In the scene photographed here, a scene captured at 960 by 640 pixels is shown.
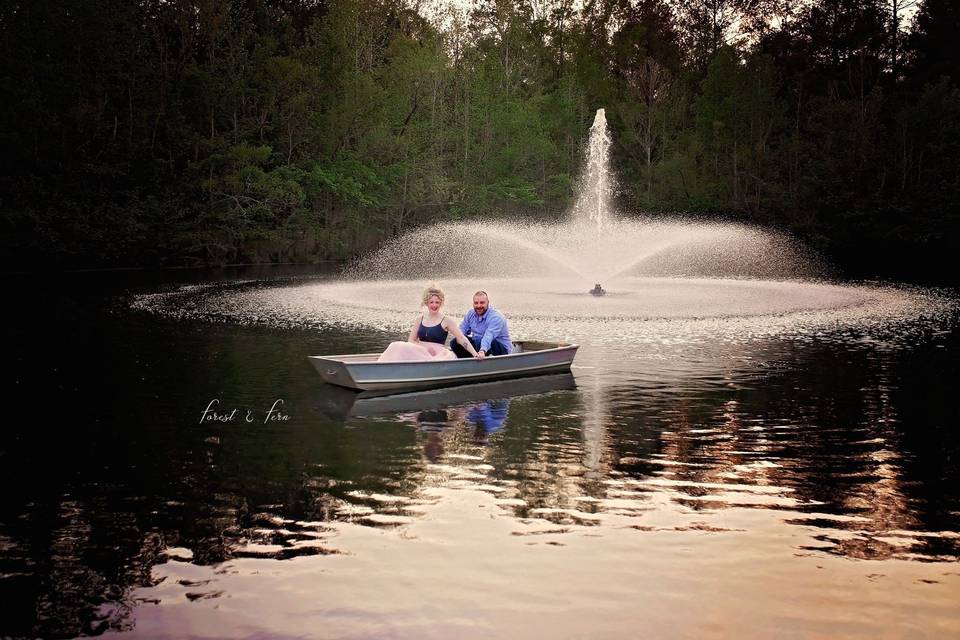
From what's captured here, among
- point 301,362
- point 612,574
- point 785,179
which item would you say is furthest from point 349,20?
point 612,574

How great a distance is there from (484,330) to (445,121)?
2203 inches

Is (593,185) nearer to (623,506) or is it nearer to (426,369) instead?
(426,369)

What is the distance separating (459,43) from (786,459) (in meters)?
64.8

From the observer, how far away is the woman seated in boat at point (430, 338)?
16062 mm

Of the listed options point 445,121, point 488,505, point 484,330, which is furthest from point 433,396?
point 445,121

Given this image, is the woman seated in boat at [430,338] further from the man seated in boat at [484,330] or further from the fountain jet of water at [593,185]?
the fountain jet of water at [593,185]

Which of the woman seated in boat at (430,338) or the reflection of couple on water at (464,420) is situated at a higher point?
the woman seated in boat at (430,338)

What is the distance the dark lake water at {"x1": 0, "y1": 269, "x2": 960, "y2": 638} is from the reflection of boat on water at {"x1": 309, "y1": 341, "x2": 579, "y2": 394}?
1.08 ft

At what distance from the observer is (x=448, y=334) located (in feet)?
55.7

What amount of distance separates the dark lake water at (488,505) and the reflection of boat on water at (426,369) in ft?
1.08

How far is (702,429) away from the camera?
42.7 feet

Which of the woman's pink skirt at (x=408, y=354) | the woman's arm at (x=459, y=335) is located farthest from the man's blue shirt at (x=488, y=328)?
the woman's pink skirt at (x=408, y=354)

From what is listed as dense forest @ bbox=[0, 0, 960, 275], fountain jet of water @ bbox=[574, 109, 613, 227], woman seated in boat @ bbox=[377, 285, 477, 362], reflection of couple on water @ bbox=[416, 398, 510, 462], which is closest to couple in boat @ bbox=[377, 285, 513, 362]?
woman seated in boat @ bbox=[377, 285, 477, 362]

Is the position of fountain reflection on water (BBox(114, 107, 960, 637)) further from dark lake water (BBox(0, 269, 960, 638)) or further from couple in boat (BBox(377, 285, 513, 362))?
couple in boat (BBox(377, 285, 513, 362))
